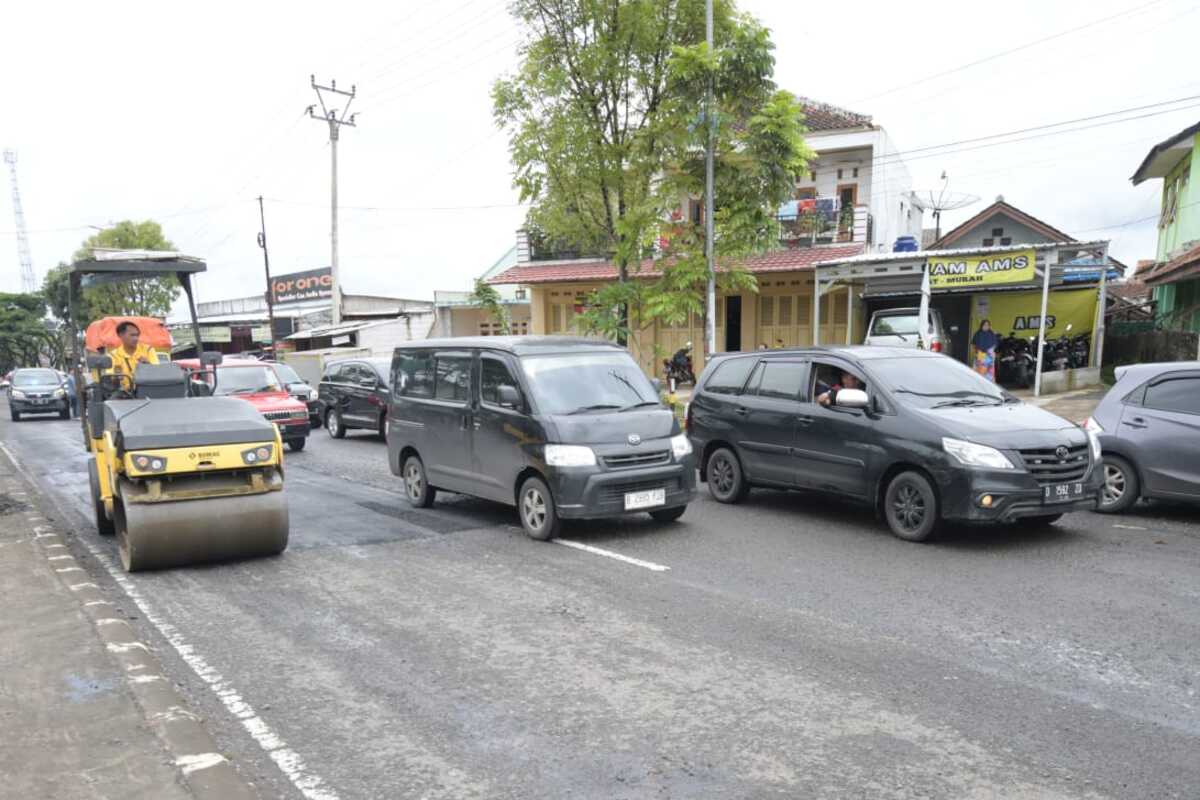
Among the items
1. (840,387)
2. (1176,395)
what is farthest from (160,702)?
(1176,395)

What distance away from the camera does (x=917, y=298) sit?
2383cm

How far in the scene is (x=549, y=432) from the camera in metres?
7.92

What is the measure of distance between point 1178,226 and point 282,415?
78.2 ft

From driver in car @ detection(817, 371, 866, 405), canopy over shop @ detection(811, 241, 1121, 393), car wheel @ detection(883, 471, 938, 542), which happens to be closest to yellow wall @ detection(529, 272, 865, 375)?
canopy over shop @ detection(811, 241, 1121, 393)

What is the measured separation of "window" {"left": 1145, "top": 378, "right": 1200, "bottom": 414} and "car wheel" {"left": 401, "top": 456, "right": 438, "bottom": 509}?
7.90m

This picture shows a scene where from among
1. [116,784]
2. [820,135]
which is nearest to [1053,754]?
[116,784]

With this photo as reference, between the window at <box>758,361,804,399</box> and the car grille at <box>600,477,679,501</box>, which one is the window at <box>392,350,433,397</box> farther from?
the window at <box>758,361,804,399</box>

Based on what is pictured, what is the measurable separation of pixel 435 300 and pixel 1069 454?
110 feet

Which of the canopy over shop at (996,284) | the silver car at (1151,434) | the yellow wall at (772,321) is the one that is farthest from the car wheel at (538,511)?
the yellow wall at (772,321)

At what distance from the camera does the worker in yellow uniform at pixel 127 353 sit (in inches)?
340

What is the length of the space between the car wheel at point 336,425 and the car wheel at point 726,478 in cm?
1043

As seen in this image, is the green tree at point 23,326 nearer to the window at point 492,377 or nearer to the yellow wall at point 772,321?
the yellow wall at point 772,321

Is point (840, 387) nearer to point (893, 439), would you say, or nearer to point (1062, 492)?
point (893, 439)

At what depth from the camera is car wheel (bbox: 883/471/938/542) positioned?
753cm
